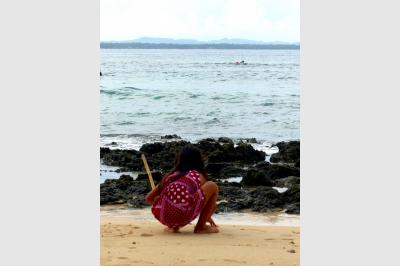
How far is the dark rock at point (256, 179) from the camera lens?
9.92 metres

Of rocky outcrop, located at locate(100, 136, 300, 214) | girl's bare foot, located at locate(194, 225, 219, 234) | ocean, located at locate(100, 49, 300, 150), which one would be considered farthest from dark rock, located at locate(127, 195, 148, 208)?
ocean, located at locate(100, 49, 300, 150)

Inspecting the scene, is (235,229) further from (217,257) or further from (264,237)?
(217,257)

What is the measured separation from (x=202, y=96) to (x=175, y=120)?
572 cm

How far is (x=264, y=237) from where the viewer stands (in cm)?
600

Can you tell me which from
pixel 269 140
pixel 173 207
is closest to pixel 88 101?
pixel 173 207

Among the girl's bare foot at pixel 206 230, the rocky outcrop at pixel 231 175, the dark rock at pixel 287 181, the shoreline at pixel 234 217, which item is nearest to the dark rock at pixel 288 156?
the rocky outcrop at pixel 231 175

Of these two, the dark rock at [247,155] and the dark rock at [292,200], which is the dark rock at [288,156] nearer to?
the dark rock at [247,155]

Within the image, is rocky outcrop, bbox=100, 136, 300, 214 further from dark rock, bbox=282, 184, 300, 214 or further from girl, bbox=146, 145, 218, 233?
girl, bbox=146, 145, 218, 233

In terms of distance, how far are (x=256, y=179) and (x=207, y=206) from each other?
12.4 ft

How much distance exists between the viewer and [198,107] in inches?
912

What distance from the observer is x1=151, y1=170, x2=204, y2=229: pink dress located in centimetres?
601

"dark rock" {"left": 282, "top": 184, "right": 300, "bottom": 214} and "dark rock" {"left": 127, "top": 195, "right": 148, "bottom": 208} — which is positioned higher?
"dark rock" {"left": 282, "top": 184, "right": 300, "bottom": 214}

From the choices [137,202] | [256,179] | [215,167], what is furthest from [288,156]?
[137,202]

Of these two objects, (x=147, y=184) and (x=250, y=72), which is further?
(x=250, y=72)
